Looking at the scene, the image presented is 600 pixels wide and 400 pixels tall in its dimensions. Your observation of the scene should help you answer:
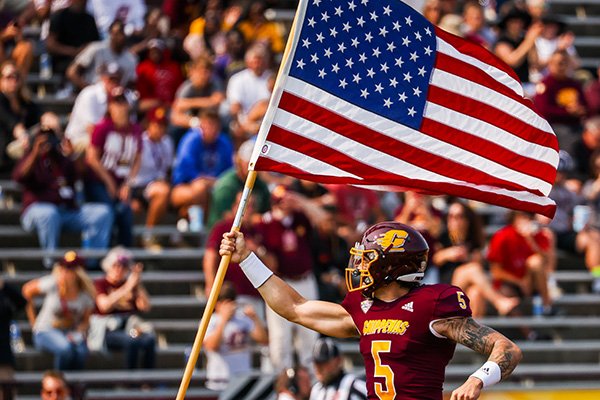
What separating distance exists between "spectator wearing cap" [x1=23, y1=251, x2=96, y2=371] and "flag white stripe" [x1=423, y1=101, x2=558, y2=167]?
5.49 metres

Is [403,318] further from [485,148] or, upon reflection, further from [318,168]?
[485,148]

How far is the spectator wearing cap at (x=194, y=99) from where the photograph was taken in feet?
54.3

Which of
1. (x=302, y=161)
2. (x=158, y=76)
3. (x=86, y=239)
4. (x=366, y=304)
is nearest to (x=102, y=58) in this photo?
(x=158, y=76)

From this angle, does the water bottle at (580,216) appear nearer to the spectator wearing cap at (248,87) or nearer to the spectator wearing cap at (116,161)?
the spectator wearing cap at (248,87)

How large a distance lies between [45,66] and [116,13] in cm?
99

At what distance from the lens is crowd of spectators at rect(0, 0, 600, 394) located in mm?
14117

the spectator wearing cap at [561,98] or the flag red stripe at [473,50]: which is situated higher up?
the spectator wearing cap at [561,98]

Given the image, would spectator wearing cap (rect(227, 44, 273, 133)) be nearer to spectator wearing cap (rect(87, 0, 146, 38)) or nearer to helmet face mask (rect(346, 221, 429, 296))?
spectator wearing cap (rect(87, 0, 146, 38))

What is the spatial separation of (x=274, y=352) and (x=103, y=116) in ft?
10.8

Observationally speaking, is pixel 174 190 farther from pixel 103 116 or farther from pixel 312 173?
pixel 312 173

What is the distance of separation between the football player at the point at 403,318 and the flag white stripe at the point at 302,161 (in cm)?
58

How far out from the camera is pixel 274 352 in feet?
46.5

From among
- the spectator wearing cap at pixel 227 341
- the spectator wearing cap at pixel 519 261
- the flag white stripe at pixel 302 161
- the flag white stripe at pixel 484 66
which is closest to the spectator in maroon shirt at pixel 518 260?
the spectator wearing cap at pixel 519 261

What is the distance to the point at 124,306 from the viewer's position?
1402 centimetres
